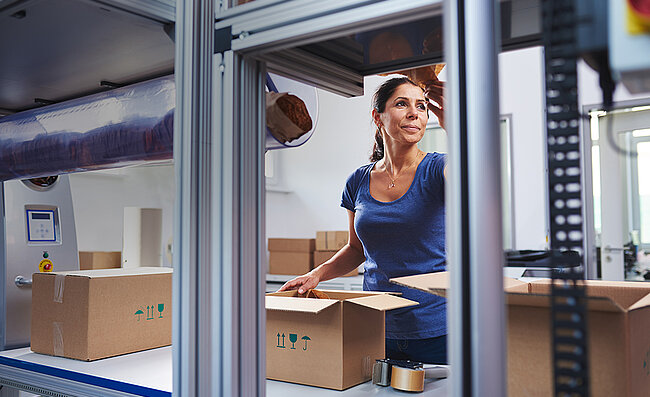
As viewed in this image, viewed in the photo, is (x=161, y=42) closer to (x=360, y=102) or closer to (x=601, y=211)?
(x=601, y=211)

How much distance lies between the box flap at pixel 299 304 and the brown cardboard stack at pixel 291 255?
8.15 ft

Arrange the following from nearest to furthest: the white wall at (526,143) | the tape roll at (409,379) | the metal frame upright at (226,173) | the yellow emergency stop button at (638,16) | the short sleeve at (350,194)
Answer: the yellow emergency stop button at (638,16)
the metal frame upright at (226,173)
the tape roll at (409,379)
the short sleeve at (350,194)
the white wall at (526,143)

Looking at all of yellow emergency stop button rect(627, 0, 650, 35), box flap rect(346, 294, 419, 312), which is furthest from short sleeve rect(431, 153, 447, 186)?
yellow emergency stop button rect(627, 0, 650, 35)

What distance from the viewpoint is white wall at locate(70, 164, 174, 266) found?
11.2 feet

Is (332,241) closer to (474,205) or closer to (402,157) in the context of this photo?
(402,157)

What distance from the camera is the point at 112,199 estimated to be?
3605mm

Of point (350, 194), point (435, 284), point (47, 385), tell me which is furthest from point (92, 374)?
point (350, 194)

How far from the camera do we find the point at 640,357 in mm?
804

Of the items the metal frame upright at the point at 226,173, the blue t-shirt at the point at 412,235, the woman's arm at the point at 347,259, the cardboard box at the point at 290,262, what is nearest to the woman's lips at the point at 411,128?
the blue t-shirt at the point at 412,235

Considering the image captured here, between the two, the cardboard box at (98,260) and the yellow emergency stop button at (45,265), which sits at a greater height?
the yellow emergency stop button at (45,265)

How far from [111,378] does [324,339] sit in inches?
19.4

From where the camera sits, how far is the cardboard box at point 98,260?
2.55 meters

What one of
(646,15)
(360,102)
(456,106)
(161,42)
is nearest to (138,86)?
(161,42)

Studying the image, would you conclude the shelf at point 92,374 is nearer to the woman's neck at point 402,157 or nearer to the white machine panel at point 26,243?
the white machine panel at point 26,243
